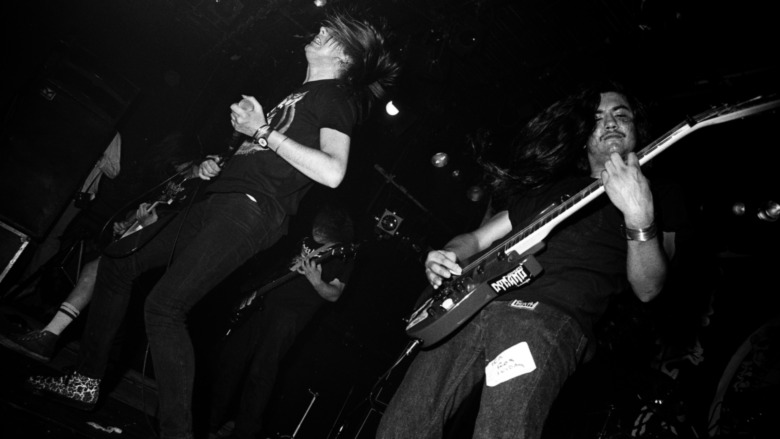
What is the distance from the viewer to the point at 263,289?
4.43 meters

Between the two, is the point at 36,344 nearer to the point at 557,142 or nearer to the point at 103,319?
the point at 103,319

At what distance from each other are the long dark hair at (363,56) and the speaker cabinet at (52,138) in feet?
11.3

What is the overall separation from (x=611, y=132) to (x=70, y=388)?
3.12m

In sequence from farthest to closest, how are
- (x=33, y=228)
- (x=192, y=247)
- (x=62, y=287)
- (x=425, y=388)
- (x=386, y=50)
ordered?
(x=62, y=287)
(x=33, y=228)
(x=386, y=50)
(x=192, y=247)
(x=425, y=388)

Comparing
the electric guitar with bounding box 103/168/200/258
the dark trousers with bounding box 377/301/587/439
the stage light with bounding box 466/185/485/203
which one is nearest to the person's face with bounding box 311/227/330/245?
the electric guitar with bounding box 103/168/200/258

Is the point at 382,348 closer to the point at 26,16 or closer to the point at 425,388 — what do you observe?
the point at 425,388

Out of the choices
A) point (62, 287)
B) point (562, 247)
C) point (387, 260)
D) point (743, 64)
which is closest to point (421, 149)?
point (387, 260)

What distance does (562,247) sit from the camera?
5.94 feet

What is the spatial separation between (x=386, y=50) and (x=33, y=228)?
12.6 feet

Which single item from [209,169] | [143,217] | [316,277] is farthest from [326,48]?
[316,277]

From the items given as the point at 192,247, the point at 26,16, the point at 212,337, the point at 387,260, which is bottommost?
the point at 387,260

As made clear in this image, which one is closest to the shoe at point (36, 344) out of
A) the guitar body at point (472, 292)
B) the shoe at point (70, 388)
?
the shoe at point (70, 388)

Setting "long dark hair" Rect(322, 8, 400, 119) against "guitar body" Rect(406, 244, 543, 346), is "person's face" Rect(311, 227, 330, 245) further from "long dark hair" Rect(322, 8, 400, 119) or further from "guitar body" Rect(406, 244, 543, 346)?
"guitar body" Rect(406, 244, 543, 346)

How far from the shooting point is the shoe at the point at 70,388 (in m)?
2.04
